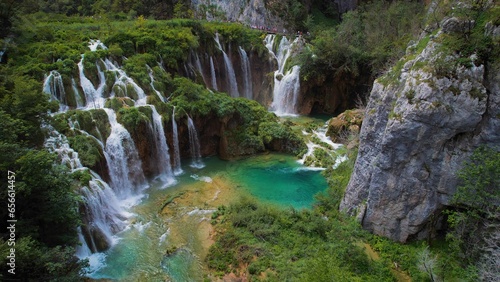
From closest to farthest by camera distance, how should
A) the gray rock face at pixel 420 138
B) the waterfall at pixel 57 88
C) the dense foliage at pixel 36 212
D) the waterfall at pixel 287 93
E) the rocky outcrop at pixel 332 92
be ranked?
the dense foliage at pixel 36 212
the gray rock face at pixel 420 138
the waterfall at pixel 57 88
the rocky outcrop at pixel 332 92
the waterfall at pixel 287 93

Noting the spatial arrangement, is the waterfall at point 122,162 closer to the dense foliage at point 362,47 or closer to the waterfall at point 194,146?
the waterfall at point 194,146

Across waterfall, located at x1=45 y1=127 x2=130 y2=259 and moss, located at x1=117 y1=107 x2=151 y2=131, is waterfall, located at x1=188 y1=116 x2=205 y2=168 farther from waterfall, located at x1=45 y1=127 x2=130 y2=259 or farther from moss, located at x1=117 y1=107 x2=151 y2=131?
waterfall, located at x1=45 y1=127 x2=130 y2=259

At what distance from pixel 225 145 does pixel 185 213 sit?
6855 millimetres

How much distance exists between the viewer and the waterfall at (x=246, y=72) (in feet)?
100

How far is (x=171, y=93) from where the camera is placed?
70.1 feet

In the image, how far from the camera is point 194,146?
2109 centimetres

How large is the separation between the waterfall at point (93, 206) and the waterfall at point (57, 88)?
147 inches

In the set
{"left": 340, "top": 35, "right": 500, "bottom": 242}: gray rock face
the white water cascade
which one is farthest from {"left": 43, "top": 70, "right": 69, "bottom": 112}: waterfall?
the white water cascade

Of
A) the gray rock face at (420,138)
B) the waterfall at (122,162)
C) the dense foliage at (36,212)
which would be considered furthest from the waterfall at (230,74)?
the dense foliage at (36,212)

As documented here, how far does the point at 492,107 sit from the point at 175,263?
39.3ft

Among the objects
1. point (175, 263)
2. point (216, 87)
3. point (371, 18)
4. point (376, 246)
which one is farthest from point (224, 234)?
point (371, 18)

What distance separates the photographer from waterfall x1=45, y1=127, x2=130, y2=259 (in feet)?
42.7

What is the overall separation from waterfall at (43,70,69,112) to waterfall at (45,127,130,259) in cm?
374

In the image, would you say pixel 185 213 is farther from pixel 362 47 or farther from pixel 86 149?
pixel 362 47
